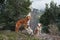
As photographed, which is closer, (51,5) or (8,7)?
(8,7)

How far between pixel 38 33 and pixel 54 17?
307 inches

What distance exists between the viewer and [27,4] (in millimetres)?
13930

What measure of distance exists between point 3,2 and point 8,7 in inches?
45.1

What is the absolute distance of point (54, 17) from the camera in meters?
18.0

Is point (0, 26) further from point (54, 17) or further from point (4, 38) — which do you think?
point (54, 17)

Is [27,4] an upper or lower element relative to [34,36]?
upper

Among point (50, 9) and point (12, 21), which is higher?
point (50, 9)

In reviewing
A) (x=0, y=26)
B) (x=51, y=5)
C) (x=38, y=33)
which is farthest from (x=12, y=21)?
(x=51, y=5)

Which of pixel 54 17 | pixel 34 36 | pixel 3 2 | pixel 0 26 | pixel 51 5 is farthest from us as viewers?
pixel 51 5

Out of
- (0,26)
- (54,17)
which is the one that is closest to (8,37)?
(0,26)

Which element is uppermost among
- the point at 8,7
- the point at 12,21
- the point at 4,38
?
the point at 8,7

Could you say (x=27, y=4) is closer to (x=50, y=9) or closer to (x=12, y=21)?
(x=12, y=21)

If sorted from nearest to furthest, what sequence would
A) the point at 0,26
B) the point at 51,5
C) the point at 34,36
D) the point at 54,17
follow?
the point at 34,36 < the point at 0,26 < the point at 54,17 < the point at 51,5

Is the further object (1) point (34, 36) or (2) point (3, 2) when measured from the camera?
(2) point (3, 2)
